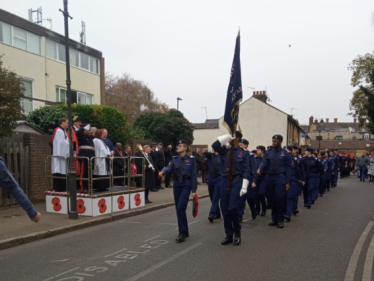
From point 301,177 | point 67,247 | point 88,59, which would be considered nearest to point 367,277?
point 67,247

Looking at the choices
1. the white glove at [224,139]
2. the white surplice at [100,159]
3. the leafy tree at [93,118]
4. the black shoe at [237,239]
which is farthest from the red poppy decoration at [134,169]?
the black shoe at [237,239]

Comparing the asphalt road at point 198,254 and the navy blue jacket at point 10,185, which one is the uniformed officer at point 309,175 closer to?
the asphalt road at point 198,254

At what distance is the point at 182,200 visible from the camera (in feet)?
23.7

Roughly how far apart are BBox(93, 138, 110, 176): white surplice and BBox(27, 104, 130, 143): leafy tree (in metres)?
5.29

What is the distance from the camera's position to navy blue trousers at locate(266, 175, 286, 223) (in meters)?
8.49

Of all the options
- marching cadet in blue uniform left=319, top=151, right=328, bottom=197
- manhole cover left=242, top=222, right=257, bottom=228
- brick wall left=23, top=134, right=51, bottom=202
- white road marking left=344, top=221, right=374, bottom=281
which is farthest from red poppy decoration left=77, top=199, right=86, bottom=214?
marching cadet in blue uniform left=319, top=151, right=328, bottom=197

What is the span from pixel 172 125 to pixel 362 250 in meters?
16.9

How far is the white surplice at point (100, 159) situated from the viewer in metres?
9.98

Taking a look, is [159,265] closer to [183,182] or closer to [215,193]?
[183,182]

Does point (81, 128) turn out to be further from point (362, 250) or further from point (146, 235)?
point (362, 250)

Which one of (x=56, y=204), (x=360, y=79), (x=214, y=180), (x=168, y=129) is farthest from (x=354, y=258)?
(x=360, y=79)

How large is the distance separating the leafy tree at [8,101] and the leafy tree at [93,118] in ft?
17.5

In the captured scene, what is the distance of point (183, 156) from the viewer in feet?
24.7

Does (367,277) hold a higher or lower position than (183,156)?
lower
